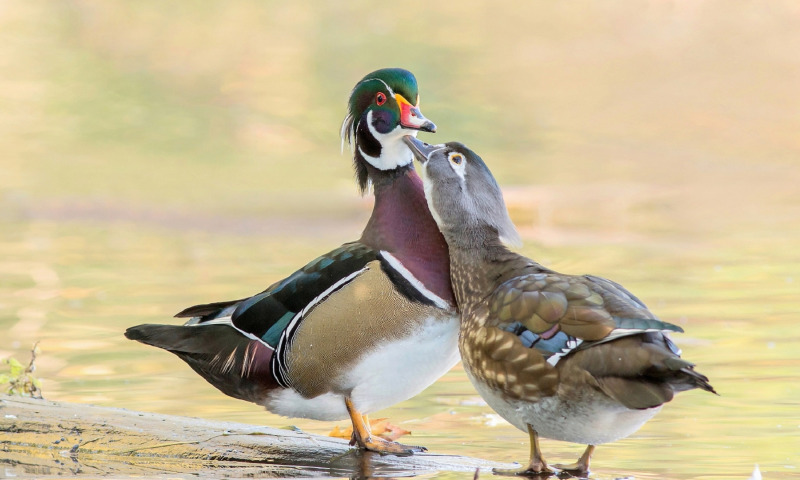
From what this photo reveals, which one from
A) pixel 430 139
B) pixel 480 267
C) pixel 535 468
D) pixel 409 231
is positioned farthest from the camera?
pixel 430 139

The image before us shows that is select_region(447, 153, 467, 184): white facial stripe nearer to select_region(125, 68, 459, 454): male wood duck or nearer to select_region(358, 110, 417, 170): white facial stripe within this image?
select_region(125, 68, 459, 454): male wood duck

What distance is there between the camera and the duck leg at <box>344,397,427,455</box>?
4.63 meters

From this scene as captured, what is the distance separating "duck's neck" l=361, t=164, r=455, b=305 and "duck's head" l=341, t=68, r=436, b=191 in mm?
55

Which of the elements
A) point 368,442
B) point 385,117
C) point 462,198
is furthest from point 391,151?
point 368,442

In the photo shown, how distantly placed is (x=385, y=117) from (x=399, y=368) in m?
0.95

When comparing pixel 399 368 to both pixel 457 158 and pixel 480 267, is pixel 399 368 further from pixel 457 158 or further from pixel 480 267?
pixel 457 158

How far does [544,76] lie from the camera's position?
1825 cm

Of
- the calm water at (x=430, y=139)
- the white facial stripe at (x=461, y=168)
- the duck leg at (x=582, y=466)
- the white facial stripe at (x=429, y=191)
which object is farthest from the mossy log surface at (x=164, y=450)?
the white facial stripe at (x=461, y=168)

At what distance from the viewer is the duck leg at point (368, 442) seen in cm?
463

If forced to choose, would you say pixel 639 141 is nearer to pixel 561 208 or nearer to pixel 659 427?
pixel 561 208

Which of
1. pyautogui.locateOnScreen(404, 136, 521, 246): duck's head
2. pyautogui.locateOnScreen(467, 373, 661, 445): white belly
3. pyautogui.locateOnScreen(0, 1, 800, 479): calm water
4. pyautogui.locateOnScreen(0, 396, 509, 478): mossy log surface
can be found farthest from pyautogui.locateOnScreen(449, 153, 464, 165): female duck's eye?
pyautogui.locateOnScreen(0, 1, 800, 479): calm water

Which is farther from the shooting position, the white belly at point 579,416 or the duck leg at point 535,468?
the duck leg at point 535,468

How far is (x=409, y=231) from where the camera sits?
4.79 meters

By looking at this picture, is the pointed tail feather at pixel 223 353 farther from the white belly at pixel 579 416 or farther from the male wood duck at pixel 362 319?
the white belly at pixel 579 416
